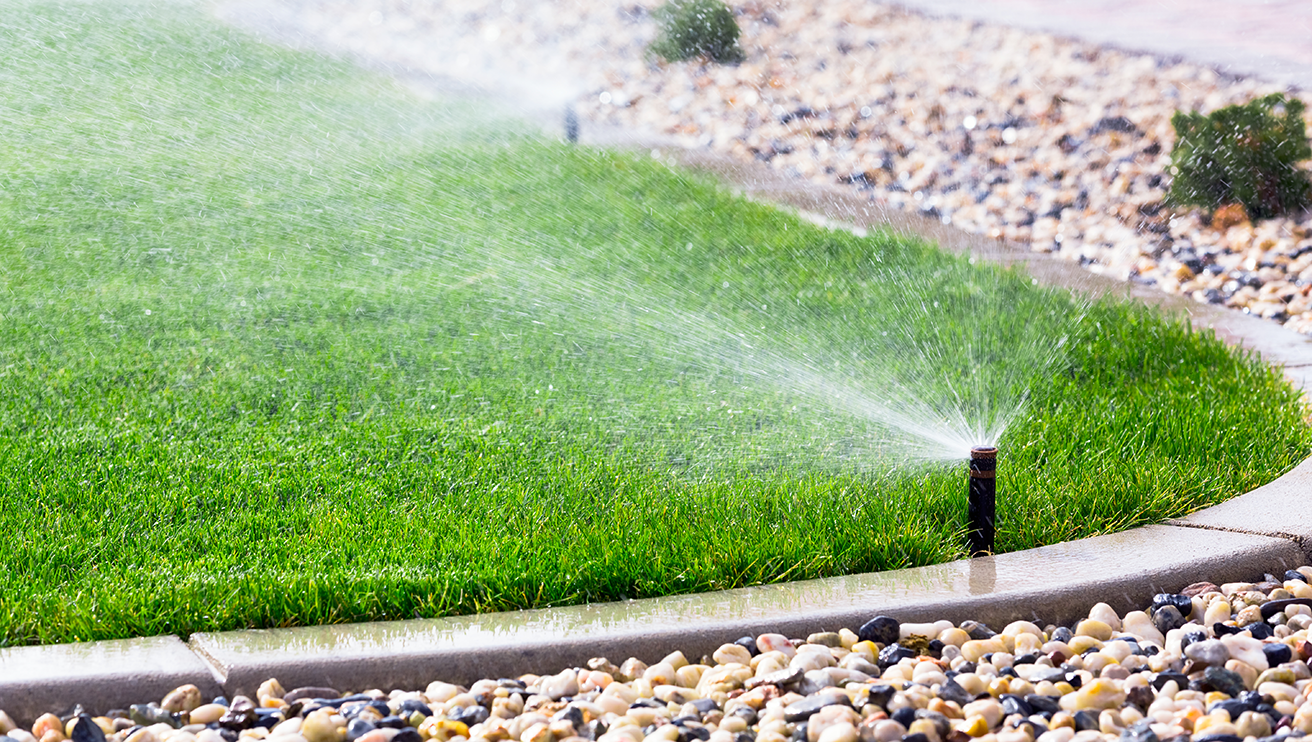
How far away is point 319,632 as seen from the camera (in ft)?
8.37

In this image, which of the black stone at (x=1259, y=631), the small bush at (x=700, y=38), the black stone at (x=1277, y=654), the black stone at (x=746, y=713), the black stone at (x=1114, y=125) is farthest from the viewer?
the small bush at (x=700, y=38)

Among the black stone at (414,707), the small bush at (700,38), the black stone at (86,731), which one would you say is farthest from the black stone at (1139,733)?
the small bush at (700,38)

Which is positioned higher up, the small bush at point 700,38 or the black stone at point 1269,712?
the small bush at point 700,38

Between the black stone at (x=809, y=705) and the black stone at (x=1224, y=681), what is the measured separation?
0.67 meters

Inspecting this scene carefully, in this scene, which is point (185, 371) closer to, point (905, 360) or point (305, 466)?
point (305, 466)

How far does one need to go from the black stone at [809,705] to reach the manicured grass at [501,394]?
1.81 feet

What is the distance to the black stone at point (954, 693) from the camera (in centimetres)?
233

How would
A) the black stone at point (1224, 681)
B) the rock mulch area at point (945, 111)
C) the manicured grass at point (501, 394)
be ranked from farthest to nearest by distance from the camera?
the rock mulch area at point (945, 111), the manicured grass at point (501, 394), the black stone at point (1224, 681)

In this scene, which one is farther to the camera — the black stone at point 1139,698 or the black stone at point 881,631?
the black stone at point 881,631

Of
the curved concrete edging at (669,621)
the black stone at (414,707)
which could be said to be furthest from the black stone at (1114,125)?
the black stone at (414,707)

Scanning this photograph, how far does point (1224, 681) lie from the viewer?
2.40 meters

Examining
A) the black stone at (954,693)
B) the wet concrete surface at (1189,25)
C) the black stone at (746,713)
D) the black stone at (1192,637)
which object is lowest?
the black stone at (1192,637)

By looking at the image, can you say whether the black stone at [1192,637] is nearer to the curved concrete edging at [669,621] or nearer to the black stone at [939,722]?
Result: the curved concrete edging at [669,621]

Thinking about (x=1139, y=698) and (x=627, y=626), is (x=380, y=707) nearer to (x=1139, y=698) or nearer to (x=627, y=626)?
(x=627, y=626)
